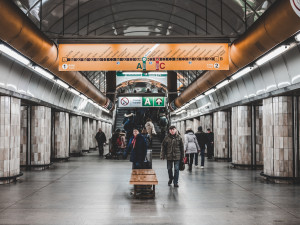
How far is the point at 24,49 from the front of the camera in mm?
7672

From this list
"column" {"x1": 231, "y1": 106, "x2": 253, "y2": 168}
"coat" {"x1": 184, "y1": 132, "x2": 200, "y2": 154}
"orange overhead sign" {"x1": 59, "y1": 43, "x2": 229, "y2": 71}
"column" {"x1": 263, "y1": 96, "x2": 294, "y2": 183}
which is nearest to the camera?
"orange overhead sign" {"x1": 59, "y1": 43, "x2": 229, "y2": 71}

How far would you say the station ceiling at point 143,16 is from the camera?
36.2 ft

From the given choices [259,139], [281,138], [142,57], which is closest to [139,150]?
[142,57]

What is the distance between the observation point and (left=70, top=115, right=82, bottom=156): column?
23.0m

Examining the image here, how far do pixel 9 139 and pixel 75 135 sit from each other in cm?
1244

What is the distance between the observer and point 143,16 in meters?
14.9

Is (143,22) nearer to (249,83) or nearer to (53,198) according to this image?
(249,83)

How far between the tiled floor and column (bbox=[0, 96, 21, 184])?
1.50ft

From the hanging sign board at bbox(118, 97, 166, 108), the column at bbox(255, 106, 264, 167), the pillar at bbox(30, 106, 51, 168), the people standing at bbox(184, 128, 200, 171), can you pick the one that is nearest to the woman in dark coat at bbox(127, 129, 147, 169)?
the people standing at bbox(184, 128, 200, 171)

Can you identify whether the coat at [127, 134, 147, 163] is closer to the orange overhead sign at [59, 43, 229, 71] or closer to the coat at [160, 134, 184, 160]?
the coat at [160, 134, 184, 160]

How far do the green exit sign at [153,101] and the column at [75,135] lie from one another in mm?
6672

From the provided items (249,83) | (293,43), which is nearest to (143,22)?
(249,83)

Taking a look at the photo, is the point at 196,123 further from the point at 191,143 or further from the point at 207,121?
the point at 191,143

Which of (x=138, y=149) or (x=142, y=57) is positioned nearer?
(x=142, y=57)
